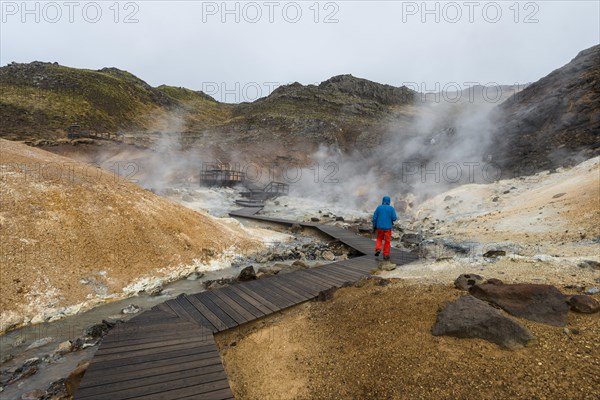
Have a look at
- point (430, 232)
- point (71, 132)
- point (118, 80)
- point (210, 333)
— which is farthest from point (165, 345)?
point (118, 80)

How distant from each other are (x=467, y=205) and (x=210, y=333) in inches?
638

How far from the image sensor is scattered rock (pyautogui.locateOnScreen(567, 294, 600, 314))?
3684 mm

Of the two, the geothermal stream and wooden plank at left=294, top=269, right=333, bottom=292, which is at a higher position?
wooden plank at left=294, top=269, right=333, bottom=292

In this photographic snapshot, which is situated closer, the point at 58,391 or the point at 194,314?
the point at 58,391

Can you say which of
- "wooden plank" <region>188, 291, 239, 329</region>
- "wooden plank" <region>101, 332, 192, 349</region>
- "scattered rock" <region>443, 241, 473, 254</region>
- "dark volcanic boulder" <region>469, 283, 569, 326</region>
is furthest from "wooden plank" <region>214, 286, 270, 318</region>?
"scattered rock" <region>443, 241, 473, 254</region>

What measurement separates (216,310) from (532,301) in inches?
190

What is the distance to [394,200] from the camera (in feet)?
75.9

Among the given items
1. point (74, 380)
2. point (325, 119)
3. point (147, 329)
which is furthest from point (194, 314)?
point (325, 119)

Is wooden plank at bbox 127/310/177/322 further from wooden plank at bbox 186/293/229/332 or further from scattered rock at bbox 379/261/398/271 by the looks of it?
scattered rock at bbox 379/261/398/271

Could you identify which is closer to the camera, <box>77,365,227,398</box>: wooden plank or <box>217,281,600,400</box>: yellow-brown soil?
<box>217,281,600,400</box>: yellow-brown soil

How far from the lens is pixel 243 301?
6078 millimetres

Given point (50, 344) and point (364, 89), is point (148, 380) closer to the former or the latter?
point (50, 344)

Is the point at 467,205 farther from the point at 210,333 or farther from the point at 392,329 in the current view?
the point at 210,333

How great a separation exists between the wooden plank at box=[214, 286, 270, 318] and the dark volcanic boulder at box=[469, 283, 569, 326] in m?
3.63
